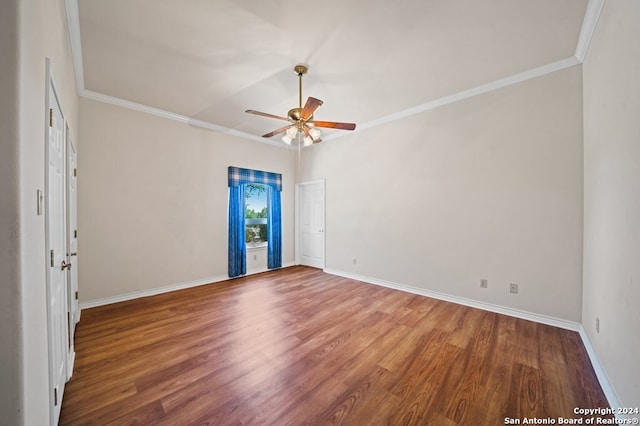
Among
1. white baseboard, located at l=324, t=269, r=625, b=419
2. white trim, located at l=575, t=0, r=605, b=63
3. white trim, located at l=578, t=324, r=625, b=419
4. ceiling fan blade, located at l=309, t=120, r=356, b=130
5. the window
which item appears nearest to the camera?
white trim, located at l=578, t=324, r=625, b=419

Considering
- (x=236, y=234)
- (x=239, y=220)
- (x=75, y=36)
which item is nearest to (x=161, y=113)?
(x=75, y=36)

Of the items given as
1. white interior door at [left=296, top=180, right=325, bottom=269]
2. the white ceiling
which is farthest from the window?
the white ceiling

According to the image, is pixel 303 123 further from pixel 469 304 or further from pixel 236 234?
Result: pixel 469 304

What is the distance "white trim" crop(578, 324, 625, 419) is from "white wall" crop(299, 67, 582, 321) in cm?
47

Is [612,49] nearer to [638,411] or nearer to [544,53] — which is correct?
[544,53]

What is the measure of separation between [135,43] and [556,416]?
455 cm

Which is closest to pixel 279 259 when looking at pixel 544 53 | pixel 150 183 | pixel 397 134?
pixel 150 183

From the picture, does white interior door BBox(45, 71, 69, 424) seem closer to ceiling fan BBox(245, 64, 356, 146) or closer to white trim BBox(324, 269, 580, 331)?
ceiling fan BBox(245, 64, 356, 146)

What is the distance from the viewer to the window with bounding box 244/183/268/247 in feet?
16.9

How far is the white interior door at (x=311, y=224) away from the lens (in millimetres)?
5457

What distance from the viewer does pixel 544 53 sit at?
100 inches

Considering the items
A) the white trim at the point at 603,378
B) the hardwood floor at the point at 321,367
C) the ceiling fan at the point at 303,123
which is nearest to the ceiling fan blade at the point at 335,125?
the ceiling fan at the point at 303,123

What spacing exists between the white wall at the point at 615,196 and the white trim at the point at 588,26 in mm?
72

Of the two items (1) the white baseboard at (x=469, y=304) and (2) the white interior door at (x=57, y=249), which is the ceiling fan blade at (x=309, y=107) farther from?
(1) the white baseboard at (x=469, y=304)
